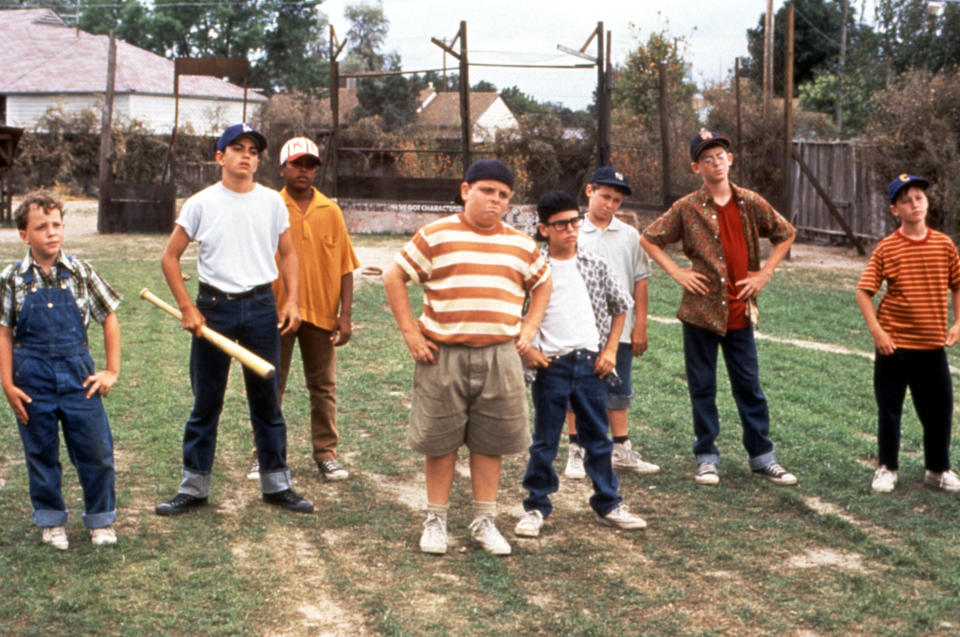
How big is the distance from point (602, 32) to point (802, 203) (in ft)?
21.9

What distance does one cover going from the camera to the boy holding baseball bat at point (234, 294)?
17.8 feet

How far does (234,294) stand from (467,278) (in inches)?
48.6

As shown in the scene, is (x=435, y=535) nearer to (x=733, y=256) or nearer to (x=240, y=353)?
(x=240, y=353)

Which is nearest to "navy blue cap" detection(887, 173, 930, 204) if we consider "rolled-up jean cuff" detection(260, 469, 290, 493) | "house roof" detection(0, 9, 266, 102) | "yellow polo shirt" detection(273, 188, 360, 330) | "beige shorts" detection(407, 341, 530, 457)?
"beige shorts" detection(407, 341, 530, 457)

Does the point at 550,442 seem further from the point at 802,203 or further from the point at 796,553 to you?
the point at 802,203

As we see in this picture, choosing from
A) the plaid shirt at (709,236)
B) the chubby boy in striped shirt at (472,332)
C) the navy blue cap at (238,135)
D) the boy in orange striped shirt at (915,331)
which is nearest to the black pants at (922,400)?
the boy in orange striped shirt at (915,331)

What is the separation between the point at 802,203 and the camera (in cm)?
2281

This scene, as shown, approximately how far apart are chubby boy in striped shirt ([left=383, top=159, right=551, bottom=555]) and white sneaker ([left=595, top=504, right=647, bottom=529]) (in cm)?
62

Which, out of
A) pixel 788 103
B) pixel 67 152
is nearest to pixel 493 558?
pixel 788 103

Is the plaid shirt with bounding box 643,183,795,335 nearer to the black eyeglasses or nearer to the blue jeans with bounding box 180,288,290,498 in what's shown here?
the black eyeglasses

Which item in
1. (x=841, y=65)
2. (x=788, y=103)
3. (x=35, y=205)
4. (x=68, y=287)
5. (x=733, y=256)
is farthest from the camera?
(x=841, y=65)

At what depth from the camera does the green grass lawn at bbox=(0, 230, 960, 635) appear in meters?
4.21

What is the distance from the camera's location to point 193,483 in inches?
220

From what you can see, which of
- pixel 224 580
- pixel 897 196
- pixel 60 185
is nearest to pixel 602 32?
pixel 897 196
